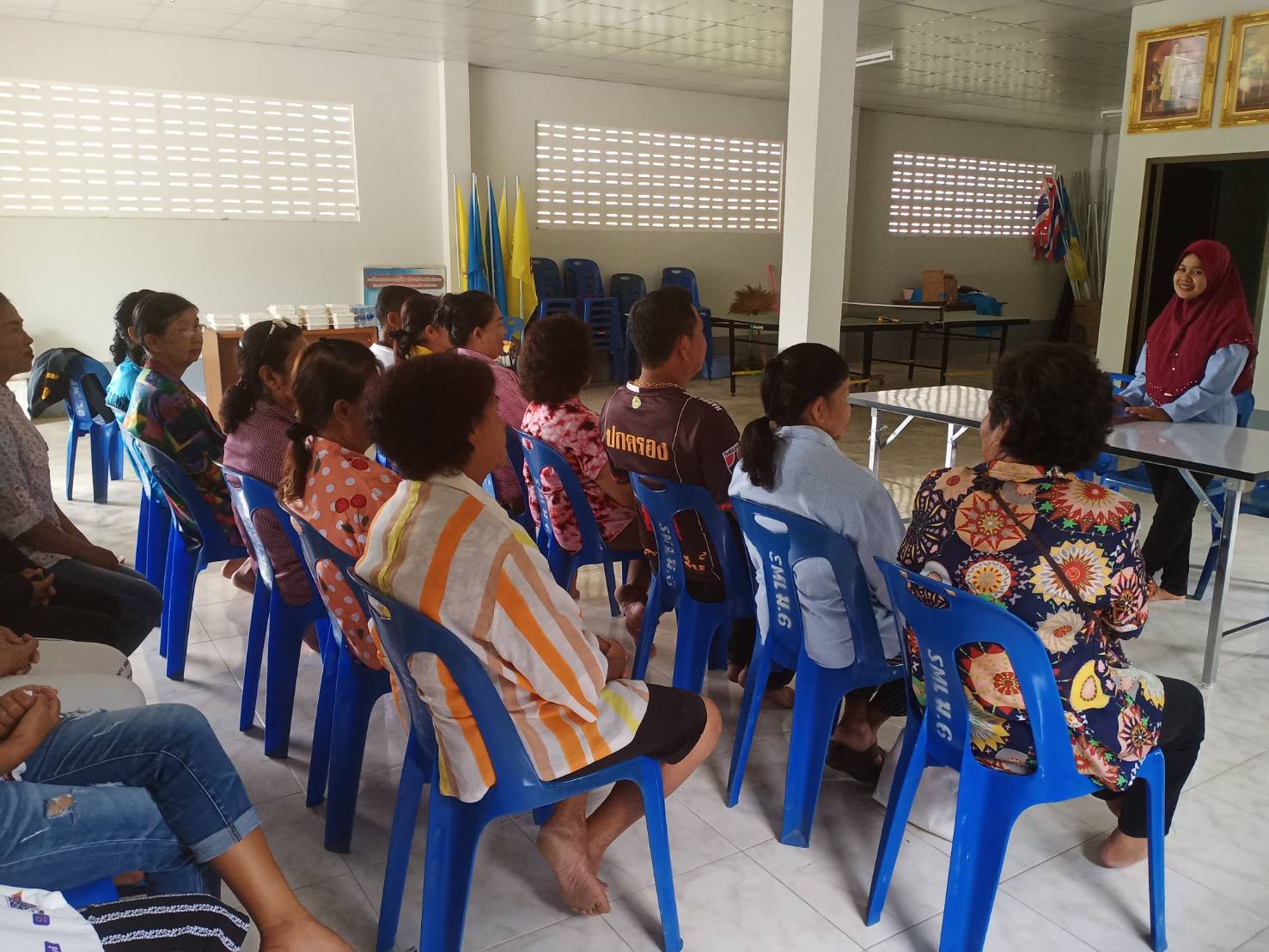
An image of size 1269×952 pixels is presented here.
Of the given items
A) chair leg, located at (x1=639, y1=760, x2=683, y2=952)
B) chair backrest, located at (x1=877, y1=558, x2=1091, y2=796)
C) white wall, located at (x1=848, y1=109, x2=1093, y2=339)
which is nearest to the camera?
chair backrest, located at (x1=877, y1=558, x2=1091, y2=796)

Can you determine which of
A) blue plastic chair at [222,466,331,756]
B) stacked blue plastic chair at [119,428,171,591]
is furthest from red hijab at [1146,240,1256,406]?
stacked blue plastic chair at [119,428,171,591]

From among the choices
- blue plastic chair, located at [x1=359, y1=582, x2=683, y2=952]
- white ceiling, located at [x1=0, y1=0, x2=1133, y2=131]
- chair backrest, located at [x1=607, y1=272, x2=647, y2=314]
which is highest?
white ceiling, located at [x1=0, y1=0, x2=1133, y2=131]

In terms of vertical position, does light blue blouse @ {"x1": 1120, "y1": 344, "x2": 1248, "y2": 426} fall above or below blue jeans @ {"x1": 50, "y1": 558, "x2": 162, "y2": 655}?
above

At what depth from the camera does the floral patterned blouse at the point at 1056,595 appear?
158 centimetres

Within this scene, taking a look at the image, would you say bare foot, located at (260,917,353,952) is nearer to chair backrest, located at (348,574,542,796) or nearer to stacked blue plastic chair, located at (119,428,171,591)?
chair backrest, located at (348,574,542,796)

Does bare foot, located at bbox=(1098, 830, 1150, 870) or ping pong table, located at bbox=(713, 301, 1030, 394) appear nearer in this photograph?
bare foot, located at bbox=(1098, 830, 1150, 870)

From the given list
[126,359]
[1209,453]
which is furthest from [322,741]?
[1209,453]

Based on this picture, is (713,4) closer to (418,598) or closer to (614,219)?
(614,219)

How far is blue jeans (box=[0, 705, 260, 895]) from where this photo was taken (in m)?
1.42

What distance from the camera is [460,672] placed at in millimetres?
1504

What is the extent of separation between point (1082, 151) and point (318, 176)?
9.69m

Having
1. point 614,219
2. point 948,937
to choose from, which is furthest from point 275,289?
point 948,937

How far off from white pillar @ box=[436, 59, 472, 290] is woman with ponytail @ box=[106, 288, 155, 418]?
4.48 m

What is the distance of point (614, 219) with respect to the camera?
970 cm
